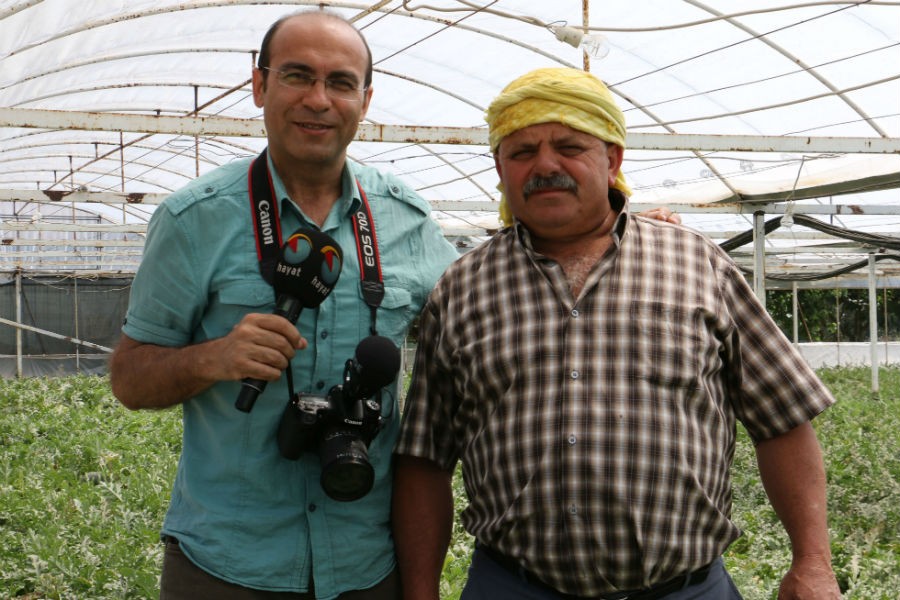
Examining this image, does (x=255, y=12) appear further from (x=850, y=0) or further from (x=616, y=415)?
(x=616, y=415)

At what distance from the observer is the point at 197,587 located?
2301mm

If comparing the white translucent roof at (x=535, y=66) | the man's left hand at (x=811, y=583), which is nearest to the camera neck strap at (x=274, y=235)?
the man's left hand at (x=811, y=583)

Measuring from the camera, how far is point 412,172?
49.8 ft

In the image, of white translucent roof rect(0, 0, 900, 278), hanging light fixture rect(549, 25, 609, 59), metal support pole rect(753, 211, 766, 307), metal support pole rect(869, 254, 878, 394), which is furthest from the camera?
metal support pole rect(869, 254, 878, 394)

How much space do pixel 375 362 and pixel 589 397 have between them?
1.84 feet

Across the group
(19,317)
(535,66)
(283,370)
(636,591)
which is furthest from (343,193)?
(19,317)

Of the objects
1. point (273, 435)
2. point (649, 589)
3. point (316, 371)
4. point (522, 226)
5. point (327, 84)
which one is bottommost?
point (649, 589)

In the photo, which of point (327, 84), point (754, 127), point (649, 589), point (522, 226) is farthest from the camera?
point (754, 127)

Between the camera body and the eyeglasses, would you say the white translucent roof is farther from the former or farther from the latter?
the camera body

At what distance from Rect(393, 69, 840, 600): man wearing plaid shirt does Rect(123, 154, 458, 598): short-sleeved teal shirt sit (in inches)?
9.7

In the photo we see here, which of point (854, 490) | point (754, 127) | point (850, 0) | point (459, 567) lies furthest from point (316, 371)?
point (754, 127)

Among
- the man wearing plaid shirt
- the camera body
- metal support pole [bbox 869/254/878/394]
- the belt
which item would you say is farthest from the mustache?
metal support pole [bbox 869/254/878/394]

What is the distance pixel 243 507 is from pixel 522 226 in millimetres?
1078

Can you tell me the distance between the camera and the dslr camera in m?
2.24
